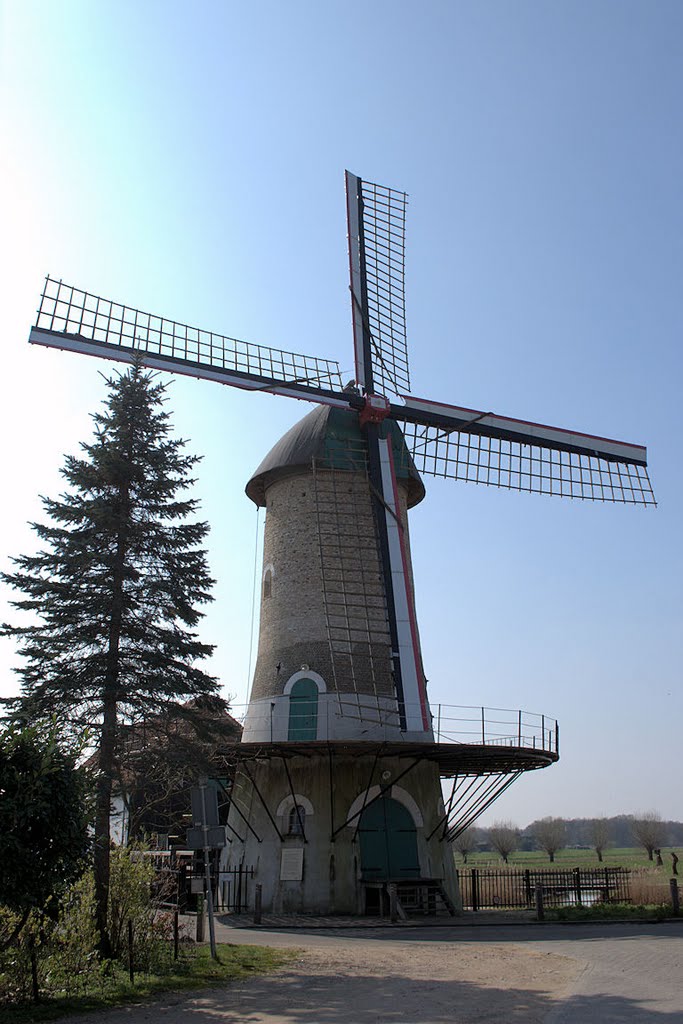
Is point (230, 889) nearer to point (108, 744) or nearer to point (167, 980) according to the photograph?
point (108, 744)

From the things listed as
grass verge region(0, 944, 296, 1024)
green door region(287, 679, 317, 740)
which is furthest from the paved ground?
green door region(287, 679, 317, 740)

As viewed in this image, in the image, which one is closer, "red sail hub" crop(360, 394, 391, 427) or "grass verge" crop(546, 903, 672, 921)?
"grass verge" crop(546, 903, 672, 921)

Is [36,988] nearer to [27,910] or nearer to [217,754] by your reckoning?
[27,910]

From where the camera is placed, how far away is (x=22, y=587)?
44.9 ft

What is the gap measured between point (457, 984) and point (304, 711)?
10.9 metres

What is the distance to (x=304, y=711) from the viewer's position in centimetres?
2106

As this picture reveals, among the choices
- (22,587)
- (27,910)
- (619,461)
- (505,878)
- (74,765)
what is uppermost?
(619,461)

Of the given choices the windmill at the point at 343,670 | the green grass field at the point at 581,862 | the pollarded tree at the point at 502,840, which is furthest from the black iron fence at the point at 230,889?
the pollarded tree at the point at 502,840

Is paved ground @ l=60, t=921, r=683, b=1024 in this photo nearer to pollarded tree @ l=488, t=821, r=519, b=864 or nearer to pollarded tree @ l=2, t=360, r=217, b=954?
pollarded tree @ l=2, t=360, r=217, b=954

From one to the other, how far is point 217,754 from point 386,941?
6.43m

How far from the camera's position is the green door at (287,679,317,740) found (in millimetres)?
20875

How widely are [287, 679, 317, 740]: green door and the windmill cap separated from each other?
563 cm

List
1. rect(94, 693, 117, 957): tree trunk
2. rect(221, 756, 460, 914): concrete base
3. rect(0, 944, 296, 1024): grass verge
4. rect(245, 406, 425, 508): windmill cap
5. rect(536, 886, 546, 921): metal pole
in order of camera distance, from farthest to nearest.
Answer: rect(245, 406, 425, 508): windmill cap → rect(221, 756, 460, 914): concrete base → rect(536, 886, 546, 921): metal pole → rect(94, 693, 117, 957): tree trunk → rect(0, 944, 296, 1024): grass verge

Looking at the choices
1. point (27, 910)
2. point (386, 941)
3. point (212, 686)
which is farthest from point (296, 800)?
point (27, 910)
